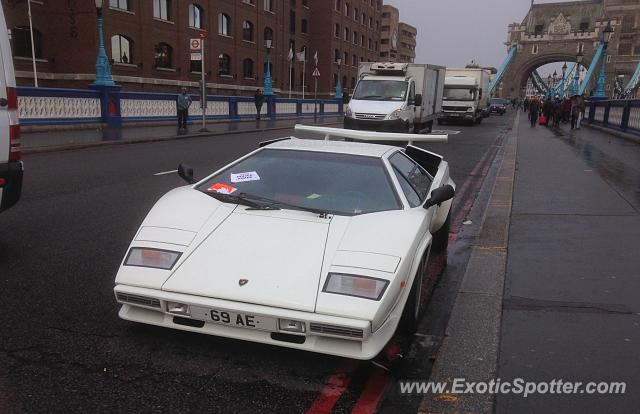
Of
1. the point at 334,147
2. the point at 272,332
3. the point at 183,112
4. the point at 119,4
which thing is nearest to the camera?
the point at 272,332

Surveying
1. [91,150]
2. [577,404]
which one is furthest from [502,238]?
[91,150]

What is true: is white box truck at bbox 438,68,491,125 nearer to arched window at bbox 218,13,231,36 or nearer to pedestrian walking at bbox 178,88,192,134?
pedestrian walking at bbox 178,88,192,134

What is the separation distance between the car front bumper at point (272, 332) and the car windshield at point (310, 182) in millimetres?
1042

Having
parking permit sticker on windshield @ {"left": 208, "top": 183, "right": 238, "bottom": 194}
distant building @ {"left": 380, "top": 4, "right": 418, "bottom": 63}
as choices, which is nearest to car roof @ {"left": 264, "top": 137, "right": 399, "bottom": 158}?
parking permit sticker on windshield @ {"left": 208, "top": 183, "right": 238, "bottom": 194}

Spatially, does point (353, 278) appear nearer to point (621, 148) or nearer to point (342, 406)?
point (342, 406)

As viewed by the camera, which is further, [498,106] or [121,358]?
[498,106]

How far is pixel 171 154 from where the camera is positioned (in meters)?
Result: 14.4

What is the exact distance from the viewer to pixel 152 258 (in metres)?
3.38

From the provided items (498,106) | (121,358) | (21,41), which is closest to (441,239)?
(121,358)

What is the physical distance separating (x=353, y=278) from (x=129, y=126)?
2142cm

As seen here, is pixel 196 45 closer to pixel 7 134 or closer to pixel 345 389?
pixel 7 134

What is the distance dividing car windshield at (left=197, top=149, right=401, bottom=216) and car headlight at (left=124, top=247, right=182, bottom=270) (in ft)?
2.56

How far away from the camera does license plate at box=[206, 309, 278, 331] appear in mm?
2998

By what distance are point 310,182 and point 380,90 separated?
57.5ft
